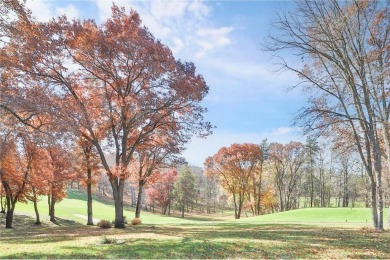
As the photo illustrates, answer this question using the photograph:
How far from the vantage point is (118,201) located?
20875mm

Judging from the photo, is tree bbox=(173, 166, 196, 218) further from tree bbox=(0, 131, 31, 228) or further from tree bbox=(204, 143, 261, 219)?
tree bbox=(0, 131, 31, 228)

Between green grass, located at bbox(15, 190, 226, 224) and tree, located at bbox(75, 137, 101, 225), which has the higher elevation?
tree, located at bbox(75, 137, 101, 225)

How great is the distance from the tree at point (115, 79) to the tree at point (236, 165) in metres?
30.9

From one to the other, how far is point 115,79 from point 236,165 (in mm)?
35872

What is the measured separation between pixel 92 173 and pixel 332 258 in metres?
24.1

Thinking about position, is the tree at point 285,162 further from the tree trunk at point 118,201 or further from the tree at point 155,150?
the tree trunk at point 118,201

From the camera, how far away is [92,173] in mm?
29000

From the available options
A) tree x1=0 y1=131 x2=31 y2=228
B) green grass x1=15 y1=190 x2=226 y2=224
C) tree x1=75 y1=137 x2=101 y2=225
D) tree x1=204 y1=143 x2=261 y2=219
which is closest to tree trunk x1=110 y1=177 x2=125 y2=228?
tree x1=75 y1=137 x2=101 y2=225

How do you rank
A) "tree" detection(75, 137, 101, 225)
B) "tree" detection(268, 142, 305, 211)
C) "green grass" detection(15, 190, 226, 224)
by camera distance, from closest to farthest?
"tree" detection(75, 137, 101, 225)
"green grass" detection(15, 190, 226, 224)
"tree" detection(268, 142, 305, 211)

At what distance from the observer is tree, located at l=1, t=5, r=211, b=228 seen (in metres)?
18.3

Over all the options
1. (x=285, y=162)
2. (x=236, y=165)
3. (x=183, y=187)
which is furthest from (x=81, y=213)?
(x=285, y=162)

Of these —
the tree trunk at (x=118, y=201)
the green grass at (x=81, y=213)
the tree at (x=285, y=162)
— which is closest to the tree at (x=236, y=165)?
the tree at (x=285, y=162)

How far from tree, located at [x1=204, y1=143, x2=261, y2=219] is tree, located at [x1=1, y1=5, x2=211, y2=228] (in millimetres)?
30871

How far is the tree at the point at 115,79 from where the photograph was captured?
59.9 feet
